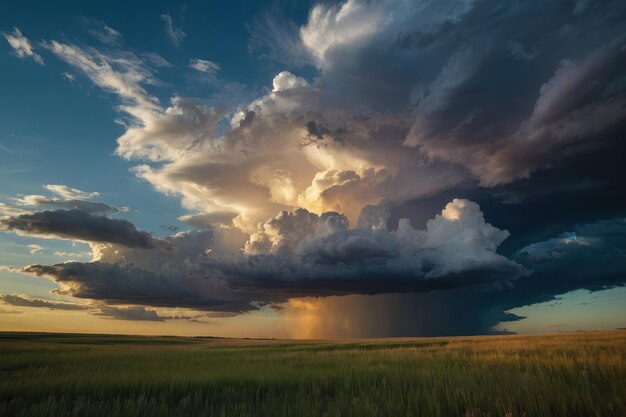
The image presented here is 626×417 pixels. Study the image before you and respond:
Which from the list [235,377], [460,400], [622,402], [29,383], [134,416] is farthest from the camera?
[235,377]

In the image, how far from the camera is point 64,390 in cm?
743

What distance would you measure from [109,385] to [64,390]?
2.65ft

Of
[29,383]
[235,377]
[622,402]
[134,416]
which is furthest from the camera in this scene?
[235,377]

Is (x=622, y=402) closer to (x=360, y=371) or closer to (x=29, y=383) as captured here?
(x=360, y=371)

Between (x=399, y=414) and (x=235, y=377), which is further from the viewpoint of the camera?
(x=235, y=377)

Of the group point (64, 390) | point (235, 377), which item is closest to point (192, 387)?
point (235, 377)

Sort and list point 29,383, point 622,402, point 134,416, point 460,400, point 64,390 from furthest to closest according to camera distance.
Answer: point 29,383 < point 64,390 < point 460,400 < point 134,416 < point 622,402

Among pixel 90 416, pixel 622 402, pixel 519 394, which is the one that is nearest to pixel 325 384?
pixel 519 394

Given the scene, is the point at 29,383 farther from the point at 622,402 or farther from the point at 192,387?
the point at 622,402

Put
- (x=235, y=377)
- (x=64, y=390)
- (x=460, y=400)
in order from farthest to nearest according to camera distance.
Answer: (x=235, y=377)
(x=64, y=390)
(x=460, y=400)

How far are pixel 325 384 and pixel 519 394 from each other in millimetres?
3735

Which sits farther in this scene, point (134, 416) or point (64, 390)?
point (64, 390)

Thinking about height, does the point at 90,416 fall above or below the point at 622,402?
below

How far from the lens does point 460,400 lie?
522cm
